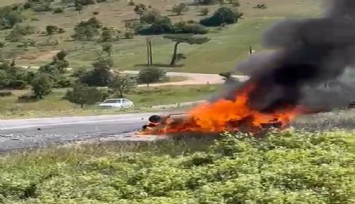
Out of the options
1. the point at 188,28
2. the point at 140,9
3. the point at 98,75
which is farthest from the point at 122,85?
the point at 140,9

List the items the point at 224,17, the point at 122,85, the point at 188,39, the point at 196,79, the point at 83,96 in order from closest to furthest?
the point at 83,96 < the point at 122,85 < the point at 196,79 < the point at 188,39 < the point at 224,17

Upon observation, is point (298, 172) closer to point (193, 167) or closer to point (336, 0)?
point (193, 167)

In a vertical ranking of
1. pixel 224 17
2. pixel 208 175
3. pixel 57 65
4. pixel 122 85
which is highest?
pixel 208 175

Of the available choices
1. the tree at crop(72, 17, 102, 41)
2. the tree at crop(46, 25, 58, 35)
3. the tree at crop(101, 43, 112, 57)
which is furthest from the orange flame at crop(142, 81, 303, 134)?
the tree at crop(46, 25, 58, 35)

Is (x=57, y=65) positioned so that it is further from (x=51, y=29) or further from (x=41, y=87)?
(x=51, y=29)

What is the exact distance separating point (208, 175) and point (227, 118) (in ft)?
34.0

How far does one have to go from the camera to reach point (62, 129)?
120 feet

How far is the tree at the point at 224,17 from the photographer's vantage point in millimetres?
97812

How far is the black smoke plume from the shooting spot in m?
30.6

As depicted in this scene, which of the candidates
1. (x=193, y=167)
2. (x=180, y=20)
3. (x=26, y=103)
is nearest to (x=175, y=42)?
(x=180, y=20)

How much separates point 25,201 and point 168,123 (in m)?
13.9

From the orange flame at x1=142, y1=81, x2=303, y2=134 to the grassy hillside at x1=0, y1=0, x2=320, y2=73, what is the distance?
33736 mm

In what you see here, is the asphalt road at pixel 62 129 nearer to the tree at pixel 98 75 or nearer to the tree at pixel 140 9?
the tree at pixel 98 75

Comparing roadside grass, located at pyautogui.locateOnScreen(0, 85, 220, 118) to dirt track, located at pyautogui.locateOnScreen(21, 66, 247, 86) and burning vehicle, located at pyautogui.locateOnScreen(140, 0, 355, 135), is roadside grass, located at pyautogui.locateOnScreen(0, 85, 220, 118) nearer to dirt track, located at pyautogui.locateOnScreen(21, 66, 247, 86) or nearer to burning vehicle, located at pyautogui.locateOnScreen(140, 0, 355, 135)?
dirt track, located at pyautogui.locateOnScreen(21, 66, 247, 86)
